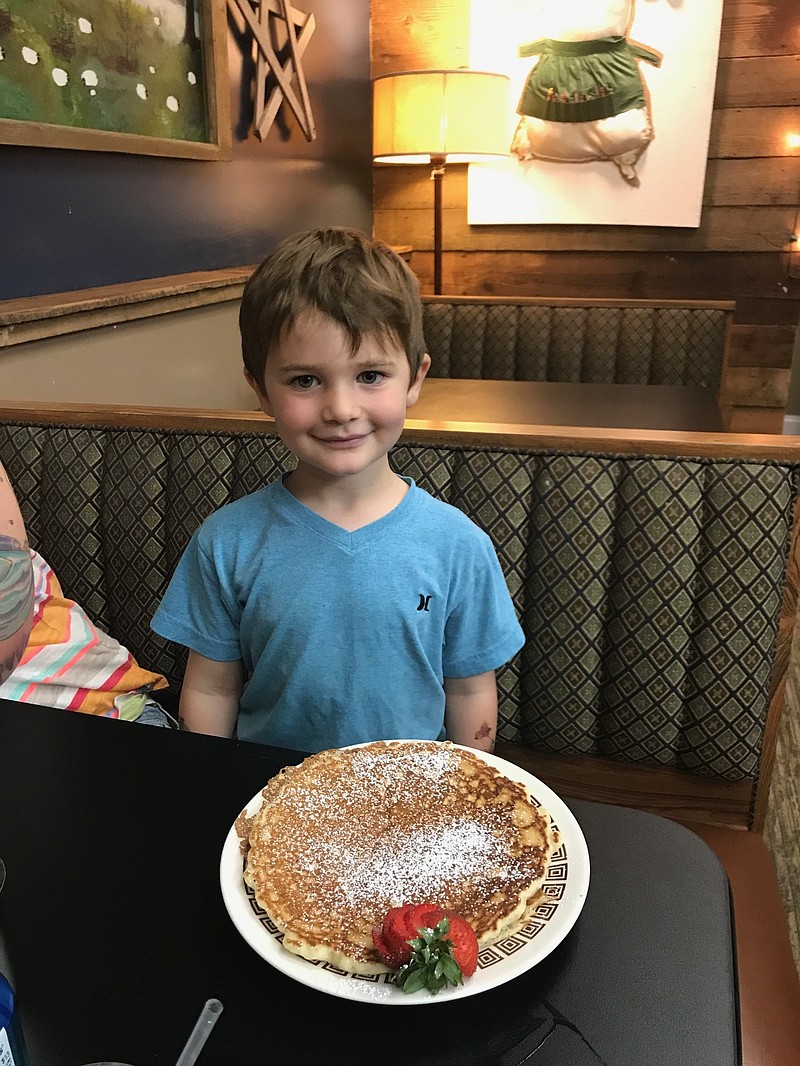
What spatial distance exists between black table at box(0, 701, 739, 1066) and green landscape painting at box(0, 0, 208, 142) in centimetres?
154

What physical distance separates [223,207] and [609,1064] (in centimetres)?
265

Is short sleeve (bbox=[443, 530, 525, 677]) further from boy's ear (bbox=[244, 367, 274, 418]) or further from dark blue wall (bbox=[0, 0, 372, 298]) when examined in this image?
dark blue wall (bbox=[0, 0, 372, 298])

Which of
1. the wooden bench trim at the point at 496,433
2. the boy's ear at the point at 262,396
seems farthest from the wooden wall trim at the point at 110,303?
the boy's ear at the point at 262,396

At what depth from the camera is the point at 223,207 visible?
8.70 feet

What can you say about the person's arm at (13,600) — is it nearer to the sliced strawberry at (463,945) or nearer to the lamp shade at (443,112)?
the sliced strawberry at (463,945)

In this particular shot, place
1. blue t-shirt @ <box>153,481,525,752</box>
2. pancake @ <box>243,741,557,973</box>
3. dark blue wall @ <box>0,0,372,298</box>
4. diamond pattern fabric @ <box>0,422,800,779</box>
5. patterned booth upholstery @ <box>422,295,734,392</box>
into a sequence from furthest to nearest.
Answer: patterned booth upholstery @ <box>422,295,734,392</box> → dark blue wall @ <box>0,0,372,298</box> → diamond pattern fabric @ <box>0,422,800,779</box> → blue t-shirt @ <box>153,481,525,752</box> → pancake @ <box>243,741,557,973</box>

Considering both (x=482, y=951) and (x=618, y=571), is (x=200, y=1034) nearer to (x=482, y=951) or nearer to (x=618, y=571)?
(x=482, y=951)

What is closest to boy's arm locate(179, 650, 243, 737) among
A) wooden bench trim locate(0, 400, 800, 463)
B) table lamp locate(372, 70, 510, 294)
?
wooden bench trim locate(0, 400, 800, 463)

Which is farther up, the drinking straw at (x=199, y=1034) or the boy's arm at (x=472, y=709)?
the drinking straw at (x=199, y=1034)

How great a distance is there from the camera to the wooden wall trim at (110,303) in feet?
5.56

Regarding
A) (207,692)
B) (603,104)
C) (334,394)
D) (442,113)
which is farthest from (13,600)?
(603,104)

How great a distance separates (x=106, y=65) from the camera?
6.37ft

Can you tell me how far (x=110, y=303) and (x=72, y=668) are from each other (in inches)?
42.7

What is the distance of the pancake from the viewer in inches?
22.1
